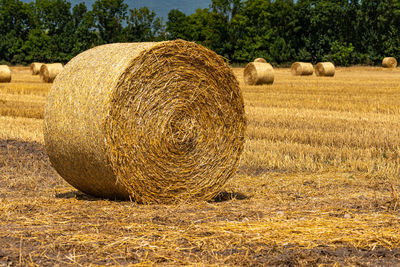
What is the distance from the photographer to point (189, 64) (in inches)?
260

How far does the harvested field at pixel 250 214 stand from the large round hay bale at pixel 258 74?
13279mm

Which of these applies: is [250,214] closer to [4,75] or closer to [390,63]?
[4,75]

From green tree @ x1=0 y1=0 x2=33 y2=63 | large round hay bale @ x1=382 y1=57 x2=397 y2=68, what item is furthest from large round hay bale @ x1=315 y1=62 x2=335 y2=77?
green tree @ x1=0 y1=0 x2=33 y2=63

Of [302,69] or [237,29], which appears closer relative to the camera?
[302,69]

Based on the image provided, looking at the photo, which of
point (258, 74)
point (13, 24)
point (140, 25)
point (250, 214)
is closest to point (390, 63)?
point (258, 74)

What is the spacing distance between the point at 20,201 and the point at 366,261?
376cm

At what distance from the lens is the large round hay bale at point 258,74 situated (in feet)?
80.0

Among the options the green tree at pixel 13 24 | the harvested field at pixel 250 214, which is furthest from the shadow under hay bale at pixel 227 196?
the green tree at pixel 13 24

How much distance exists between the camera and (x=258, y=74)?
79.8 ft

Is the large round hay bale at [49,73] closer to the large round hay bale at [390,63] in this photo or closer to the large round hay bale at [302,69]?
the large round hay bale at [302,69]

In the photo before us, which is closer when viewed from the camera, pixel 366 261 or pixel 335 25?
pixel 366 261

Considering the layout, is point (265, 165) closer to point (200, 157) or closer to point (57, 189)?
point (200, 157)

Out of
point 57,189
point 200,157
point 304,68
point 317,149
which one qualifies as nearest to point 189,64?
point 200,157

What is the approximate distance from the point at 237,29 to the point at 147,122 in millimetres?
56623
